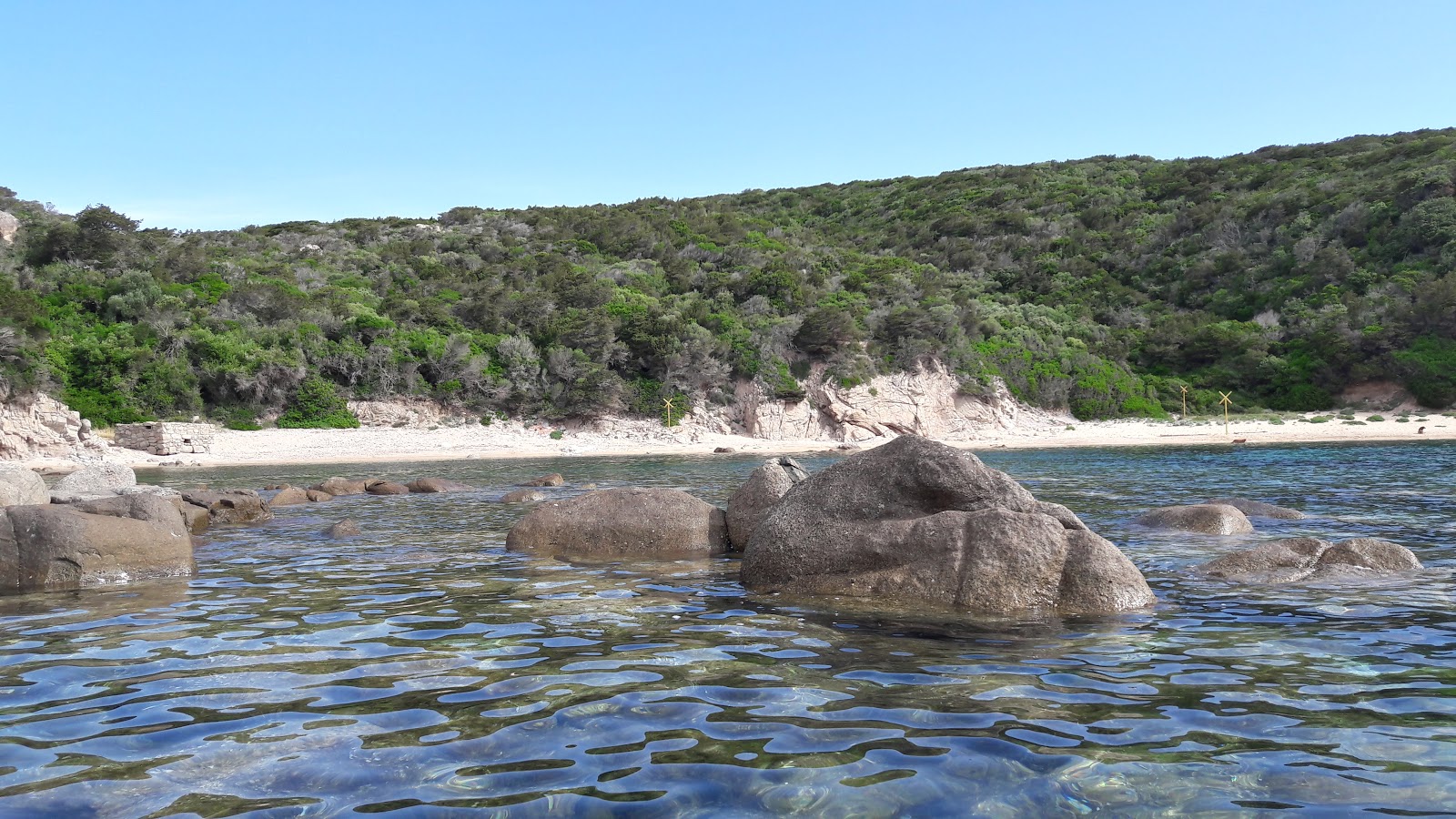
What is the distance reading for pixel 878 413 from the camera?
4816cm

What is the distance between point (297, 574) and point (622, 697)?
643 centimetres

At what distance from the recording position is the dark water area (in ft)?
12.2

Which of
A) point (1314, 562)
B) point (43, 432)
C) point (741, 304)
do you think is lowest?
point (1314, 562)

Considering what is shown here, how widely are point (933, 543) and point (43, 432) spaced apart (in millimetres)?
38873

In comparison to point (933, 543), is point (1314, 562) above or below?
below

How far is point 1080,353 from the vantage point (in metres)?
54.5

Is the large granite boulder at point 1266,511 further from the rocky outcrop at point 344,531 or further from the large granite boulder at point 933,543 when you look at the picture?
the rocky outcrop at point 344,531

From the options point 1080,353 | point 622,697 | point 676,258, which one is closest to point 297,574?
point 622,697

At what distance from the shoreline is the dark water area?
3057 centimetres

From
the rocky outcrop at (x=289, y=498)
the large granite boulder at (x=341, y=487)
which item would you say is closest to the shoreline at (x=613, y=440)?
the large granite boulder at (x=341, y=487)

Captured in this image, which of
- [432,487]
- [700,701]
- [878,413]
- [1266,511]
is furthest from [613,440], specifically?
[700,701]

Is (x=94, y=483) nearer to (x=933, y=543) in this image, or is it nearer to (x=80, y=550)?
(x=80, y=550)

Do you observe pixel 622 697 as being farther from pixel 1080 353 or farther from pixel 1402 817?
pixel 1080 353

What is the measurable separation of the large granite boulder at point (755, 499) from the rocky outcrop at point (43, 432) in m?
33.8
